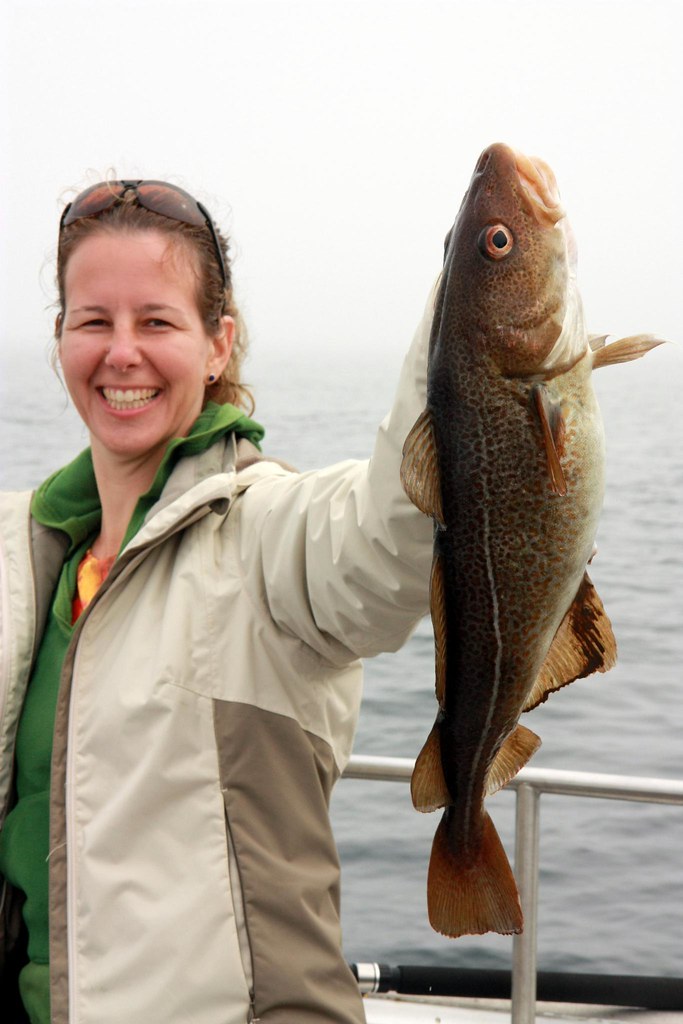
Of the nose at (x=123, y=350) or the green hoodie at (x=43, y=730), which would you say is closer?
the green hoodie at (x=43, y=730)

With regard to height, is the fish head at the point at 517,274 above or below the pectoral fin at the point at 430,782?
above

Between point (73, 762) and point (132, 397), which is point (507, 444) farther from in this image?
point (132, 397)

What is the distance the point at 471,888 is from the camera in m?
1.56

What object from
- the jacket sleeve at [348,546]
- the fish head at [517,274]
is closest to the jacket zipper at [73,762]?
the jacket sleeve at [348,546]

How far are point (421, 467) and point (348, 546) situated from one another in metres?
0.29

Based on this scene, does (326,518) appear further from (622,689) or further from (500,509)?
(622,689)

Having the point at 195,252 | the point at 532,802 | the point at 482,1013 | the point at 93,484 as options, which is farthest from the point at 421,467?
the point at 482,1013

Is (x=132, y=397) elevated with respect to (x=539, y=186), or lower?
lower

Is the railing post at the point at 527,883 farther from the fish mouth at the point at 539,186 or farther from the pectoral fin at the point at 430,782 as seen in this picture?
the fish mouth at the point at 539,186

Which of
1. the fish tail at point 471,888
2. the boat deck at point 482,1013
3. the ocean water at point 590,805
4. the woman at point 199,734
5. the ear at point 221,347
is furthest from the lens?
the ocean water at point 590,805

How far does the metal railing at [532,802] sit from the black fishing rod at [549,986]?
13.4 inches

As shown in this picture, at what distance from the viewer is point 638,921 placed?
20.9 ft

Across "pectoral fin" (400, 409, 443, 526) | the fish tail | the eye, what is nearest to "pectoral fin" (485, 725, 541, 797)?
the fish tail

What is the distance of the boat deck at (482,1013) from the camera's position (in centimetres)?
299
